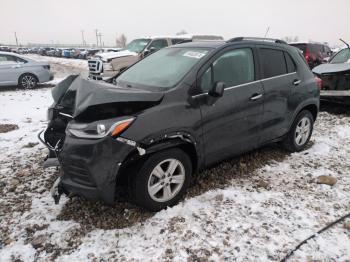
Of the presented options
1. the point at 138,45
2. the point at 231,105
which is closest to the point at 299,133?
the point at 231,105

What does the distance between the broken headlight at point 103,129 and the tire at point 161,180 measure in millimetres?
433

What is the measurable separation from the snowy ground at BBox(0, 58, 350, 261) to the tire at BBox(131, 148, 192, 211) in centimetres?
15

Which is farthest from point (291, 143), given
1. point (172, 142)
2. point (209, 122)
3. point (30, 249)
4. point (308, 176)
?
point (30, 249)

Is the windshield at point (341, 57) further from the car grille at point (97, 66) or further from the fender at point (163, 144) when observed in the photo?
the fender at point (163, 144)

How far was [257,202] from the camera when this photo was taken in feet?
11.5

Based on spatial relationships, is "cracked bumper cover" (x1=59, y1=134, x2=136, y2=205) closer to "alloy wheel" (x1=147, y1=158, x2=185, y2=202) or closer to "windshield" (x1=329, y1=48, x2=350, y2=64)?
"alloy wheel" (x1=147, y1=158, x2=185, y2=202)

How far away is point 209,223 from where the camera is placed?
10.3 feet

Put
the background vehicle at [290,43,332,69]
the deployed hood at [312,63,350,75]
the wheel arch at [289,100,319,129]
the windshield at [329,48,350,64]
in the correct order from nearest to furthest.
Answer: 1. the wheel arch at [289,100,319,129]
2. the deployed hood at [312,63,350,75]
3. the windshield at [329,48,350,64]
4. the background vehicle at [290,43,332,69]

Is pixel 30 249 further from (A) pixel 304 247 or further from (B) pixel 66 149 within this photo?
(A) pixel 304 247

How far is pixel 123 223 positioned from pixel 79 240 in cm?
46

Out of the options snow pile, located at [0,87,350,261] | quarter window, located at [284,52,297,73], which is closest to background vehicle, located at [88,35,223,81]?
quarter window, located at [284,52,297,73]

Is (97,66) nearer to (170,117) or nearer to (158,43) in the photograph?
(158,43)

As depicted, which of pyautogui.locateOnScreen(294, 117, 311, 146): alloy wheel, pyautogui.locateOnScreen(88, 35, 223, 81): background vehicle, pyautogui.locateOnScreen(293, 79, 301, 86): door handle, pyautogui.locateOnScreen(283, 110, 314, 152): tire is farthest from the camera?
pyautogui.locateOnScreen(88, 35, 223, 81): background vehicle

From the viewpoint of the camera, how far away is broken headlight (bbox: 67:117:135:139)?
9.31 ft
